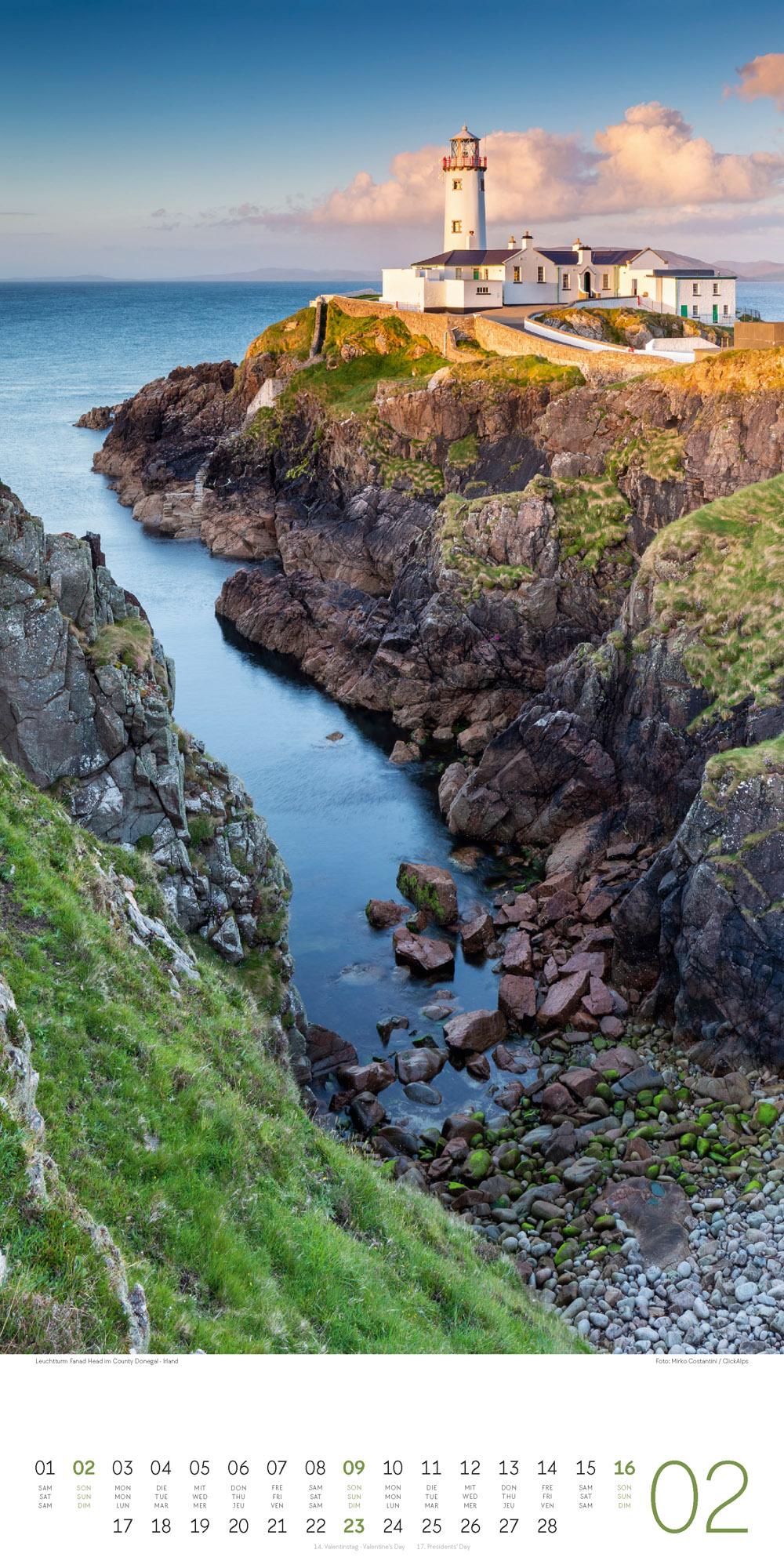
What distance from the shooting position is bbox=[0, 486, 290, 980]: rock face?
78.8 ft

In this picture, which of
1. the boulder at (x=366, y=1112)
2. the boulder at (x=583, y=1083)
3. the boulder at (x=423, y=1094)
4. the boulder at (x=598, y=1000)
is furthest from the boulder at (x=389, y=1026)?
the boulder at (x=583, y=1083)

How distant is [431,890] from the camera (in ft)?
132

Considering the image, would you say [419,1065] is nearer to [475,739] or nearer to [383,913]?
[383,913]

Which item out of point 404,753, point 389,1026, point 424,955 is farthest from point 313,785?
point 389,1026

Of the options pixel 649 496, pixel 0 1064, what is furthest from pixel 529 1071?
pixel 649 496

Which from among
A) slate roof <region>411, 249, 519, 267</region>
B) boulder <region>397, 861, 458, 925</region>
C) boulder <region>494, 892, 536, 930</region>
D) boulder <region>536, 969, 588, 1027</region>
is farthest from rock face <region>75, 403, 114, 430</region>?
boulder <region>536, 969, 588, 1027</region>

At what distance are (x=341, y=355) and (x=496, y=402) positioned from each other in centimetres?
2547

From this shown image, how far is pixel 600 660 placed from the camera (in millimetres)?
45188

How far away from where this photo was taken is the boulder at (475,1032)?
32.6m

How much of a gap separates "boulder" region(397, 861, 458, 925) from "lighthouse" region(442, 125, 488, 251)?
221ft

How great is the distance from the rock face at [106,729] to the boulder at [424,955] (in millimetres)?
9634

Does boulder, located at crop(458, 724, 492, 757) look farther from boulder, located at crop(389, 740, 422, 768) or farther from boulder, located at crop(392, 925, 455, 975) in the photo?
boulder, located at crop(392, 925, 455, 975)

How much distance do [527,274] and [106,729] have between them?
72504 mm

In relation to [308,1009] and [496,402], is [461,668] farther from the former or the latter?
[308,1009]
